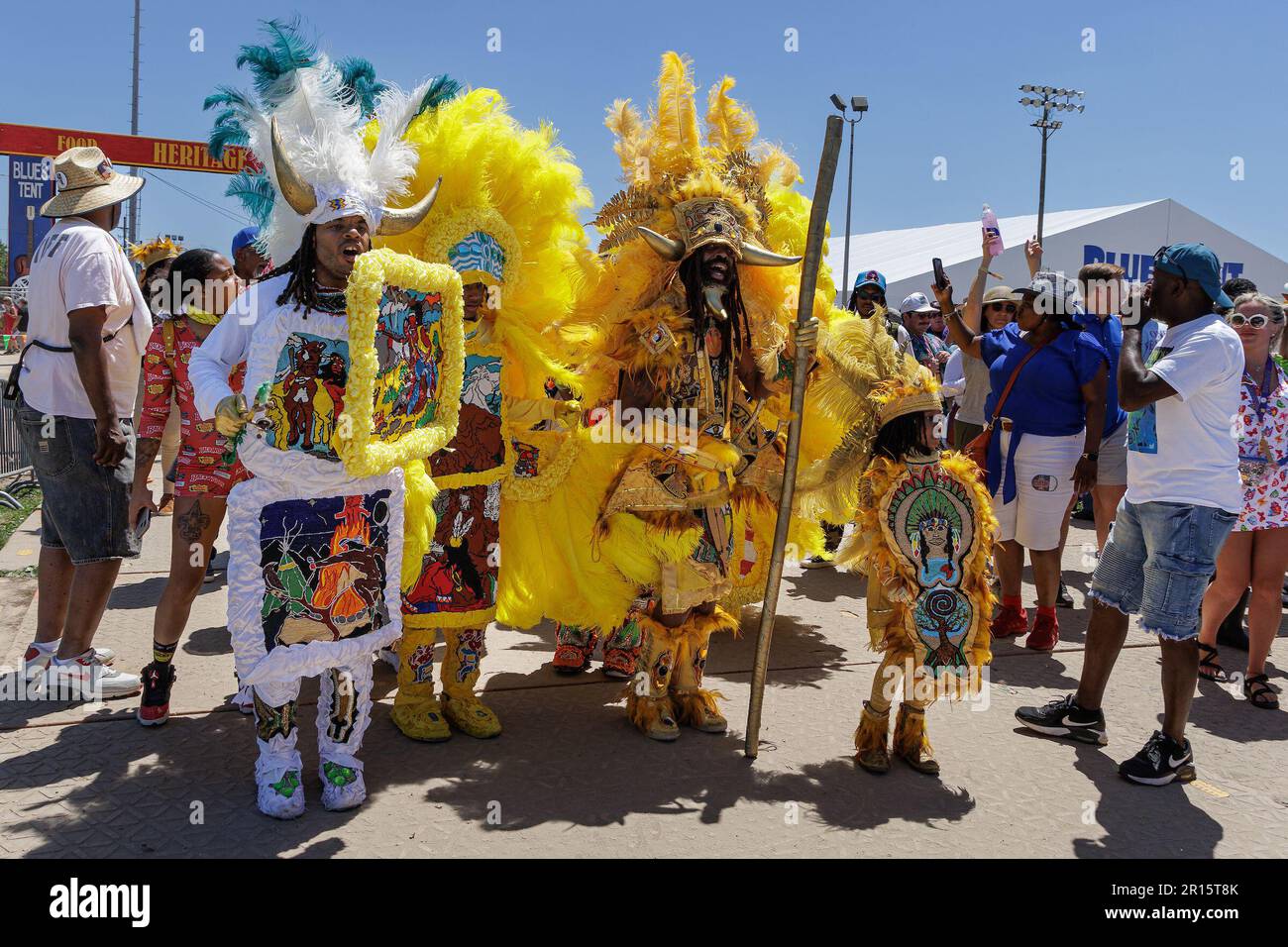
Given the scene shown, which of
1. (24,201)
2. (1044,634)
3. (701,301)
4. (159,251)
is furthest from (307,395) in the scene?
(24,201)

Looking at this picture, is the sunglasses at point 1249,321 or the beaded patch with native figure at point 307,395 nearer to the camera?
the beaded patch with native figure at point 307,395

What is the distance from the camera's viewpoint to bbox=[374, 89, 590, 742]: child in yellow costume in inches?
155

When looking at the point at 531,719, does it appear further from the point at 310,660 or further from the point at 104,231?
the point at 104,231

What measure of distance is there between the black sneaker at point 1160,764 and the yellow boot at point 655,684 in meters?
1.85

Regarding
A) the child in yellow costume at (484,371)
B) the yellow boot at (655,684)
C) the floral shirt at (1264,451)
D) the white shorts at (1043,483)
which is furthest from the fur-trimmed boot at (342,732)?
the floral shirt at (1264,451)

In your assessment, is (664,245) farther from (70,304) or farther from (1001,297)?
(1001,297)

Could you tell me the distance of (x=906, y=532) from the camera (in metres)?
3.77

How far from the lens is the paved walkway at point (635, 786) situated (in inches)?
127

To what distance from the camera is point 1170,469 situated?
12.5 ft

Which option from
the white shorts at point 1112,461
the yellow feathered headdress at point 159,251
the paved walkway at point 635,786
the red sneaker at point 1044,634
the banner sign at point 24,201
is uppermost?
the banner sign at point 24,201

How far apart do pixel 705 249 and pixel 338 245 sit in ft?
5.04

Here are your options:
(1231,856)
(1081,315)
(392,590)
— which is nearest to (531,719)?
(392,590)

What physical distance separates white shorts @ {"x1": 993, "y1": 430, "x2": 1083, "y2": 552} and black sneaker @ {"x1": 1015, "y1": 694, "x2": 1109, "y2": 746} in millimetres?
1455

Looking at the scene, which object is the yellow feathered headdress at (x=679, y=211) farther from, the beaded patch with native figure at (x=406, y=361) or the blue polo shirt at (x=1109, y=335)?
the blue polo shirt at (x=1109, y=335)
